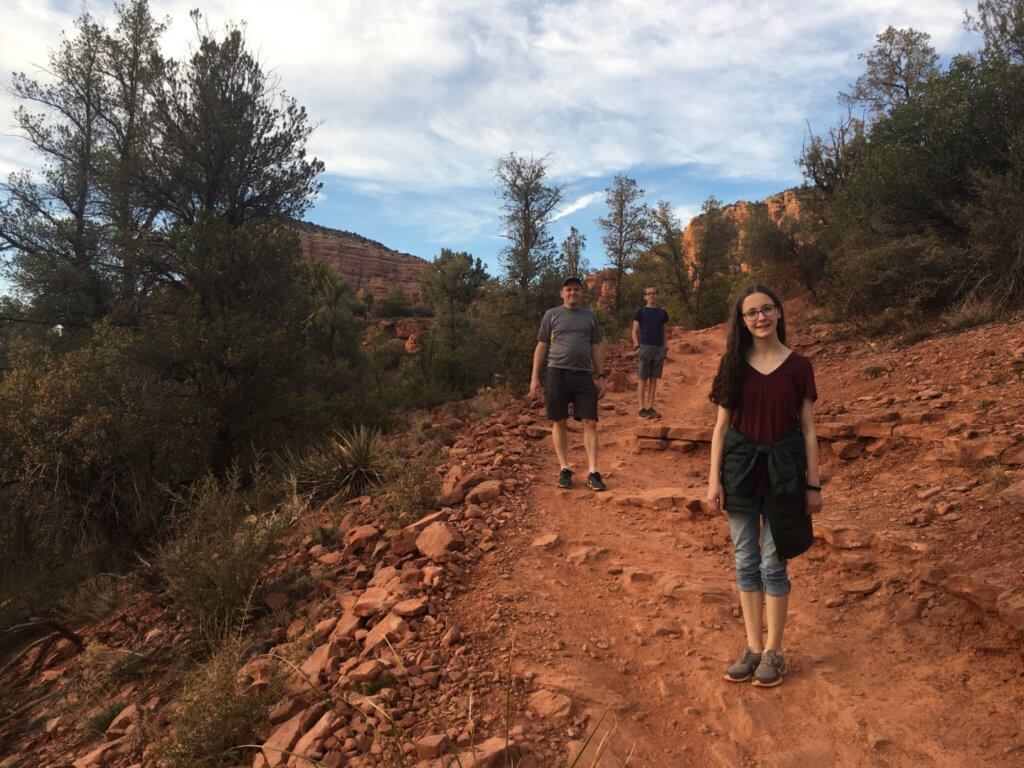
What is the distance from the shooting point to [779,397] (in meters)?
2.80

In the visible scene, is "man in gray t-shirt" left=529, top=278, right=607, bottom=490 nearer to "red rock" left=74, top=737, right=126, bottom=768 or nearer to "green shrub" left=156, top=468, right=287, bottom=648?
"green shrub" left=156, top=468, right=287, bottom=648

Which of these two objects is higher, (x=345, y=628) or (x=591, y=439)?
(x=591, y=439)

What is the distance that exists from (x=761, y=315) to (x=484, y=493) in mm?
3243

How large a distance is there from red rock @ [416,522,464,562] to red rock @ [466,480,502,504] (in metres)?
0.65

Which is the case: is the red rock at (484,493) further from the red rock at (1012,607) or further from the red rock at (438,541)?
the red rock at (1012,607)

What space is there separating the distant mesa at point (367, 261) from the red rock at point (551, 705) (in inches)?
2401

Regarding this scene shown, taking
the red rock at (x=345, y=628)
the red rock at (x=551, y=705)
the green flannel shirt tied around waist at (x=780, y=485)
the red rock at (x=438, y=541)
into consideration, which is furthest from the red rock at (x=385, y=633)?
the green flannel shirt tied around waist at (x=780, y=485)

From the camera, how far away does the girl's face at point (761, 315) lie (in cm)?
283

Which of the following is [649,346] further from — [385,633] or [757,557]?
[385,633]

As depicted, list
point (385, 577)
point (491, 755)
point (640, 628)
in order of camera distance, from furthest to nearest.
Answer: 1. point (385, 577)
2. point (640, 628)
3. point (491, 755)

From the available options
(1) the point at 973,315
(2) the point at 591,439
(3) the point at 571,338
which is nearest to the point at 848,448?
(2) the point at 591,439

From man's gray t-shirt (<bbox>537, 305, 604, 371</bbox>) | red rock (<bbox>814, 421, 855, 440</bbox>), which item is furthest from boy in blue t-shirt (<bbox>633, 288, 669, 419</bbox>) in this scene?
man's gray t-shirt (<bbox>537, 305, 604, 371</bbox>)

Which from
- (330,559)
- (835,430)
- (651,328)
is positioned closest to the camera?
(330,559)

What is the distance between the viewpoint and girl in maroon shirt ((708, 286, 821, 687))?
280cm
